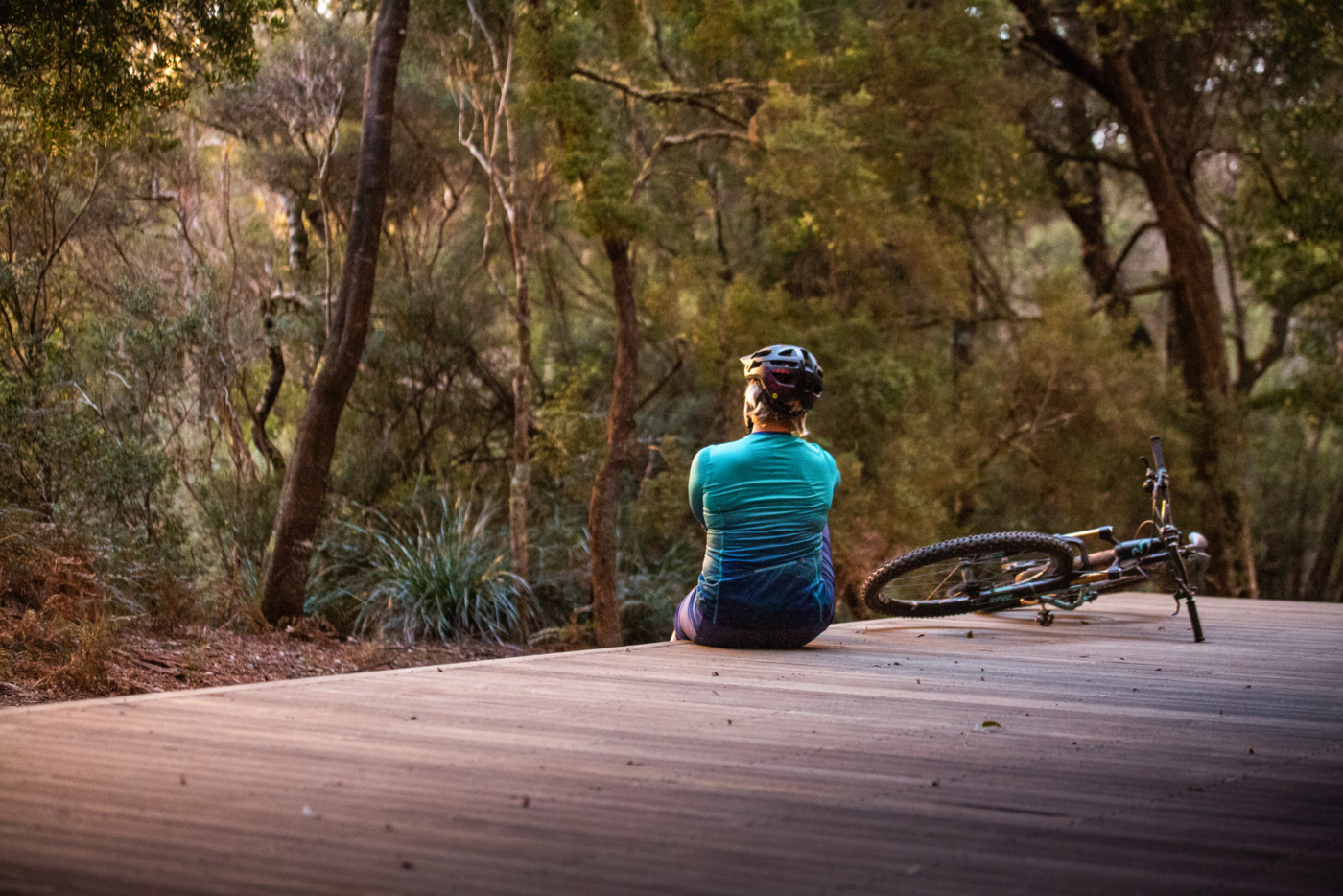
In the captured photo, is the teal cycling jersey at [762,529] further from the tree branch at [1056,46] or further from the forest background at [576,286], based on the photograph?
the tree branch at [1056,46]

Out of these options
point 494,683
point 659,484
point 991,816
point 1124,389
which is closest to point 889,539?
point 659,484

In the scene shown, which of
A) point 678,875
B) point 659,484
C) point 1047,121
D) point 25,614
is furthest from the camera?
point 1047,121

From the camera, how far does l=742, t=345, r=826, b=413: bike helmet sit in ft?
17.2

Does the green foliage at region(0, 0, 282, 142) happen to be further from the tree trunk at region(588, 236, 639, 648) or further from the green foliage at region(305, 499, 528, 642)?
the green foliage at region(305, 499, 528, 642)

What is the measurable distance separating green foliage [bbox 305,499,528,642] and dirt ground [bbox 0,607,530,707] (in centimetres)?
74

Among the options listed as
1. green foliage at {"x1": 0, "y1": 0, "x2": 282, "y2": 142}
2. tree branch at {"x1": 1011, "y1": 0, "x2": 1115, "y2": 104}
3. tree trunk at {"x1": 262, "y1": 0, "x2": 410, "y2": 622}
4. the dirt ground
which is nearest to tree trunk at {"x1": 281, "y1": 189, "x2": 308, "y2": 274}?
tree trunk at {"x1": 262, "y1": 0, "x2": 410, "y2": 622}

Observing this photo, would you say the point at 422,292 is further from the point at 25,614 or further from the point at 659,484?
the point at 25,614

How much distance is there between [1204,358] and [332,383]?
1218cm

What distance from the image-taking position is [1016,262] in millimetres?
25781

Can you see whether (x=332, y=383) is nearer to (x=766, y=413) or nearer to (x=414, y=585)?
(x=414, y=585)

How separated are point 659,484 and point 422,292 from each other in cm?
373

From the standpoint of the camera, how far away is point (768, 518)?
17.1ft

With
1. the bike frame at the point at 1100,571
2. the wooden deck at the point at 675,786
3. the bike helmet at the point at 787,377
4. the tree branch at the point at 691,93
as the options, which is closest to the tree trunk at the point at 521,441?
the tree branch at the point at 691,93

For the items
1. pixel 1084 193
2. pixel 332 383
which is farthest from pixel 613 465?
pixel 1084 193
